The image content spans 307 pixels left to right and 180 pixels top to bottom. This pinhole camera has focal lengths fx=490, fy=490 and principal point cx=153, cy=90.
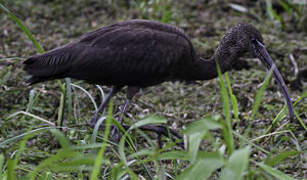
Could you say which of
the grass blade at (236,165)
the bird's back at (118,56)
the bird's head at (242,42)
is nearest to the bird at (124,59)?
the bird's back at (118,56)

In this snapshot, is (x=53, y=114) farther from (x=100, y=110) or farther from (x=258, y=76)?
(x=258, y=76)

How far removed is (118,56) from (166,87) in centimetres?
155

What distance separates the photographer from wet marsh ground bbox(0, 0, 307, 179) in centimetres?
411

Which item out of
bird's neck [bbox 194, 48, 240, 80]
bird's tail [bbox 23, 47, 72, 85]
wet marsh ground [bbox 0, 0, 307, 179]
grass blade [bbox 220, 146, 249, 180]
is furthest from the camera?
bird's neck [bbox 194, 48, 240, 80]

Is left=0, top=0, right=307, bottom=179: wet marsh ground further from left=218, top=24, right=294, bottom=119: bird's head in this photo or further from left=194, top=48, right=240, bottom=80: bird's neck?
left=218, top=24, right=294, bottom=119: bird's head

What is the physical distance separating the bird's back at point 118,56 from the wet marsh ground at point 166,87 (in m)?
0.38

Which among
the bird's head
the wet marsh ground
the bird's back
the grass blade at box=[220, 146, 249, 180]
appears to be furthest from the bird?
the grass blade at box=[220, 146, 249, 180]

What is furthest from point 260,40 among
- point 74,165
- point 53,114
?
point 74,165

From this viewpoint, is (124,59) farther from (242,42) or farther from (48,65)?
(242,42)

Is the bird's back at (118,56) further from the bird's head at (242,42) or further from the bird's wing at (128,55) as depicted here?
the bird's head at (242,42)

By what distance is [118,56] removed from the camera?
13.1ft

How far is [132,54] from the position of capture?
13.1ft

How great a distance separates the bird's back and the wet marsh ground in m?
0.38

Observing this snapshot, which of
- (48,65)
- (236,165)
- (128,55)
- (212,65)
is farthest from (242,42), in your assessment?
(236,165)
